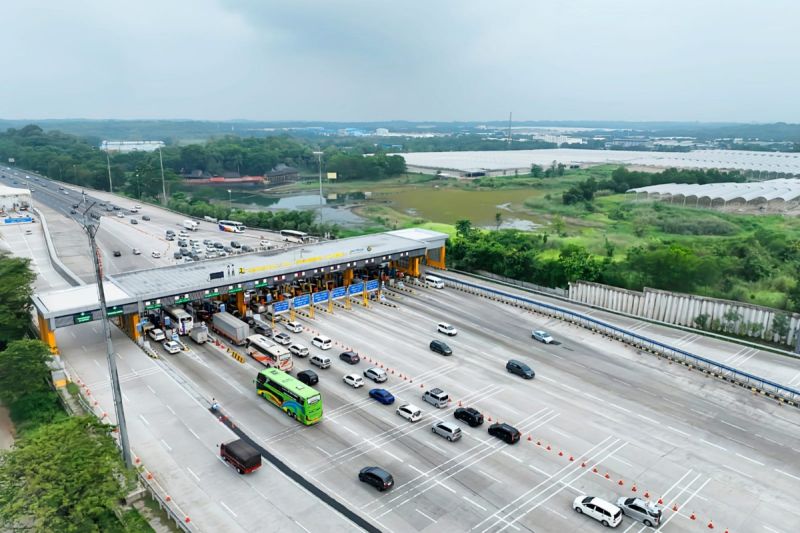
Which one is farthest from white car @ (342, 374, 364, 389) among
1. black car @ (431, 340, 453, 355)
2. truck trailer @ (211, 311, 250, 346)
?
truck trailer @ (211, 311, 250, 346)

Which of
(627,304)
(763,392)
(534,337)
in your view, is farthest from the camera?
(627,304)

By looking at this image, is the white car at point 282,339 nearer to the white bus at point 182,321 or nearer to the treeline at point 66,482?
the white bus at point 182,321

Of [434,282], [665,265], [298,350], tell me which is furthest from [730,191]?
[298,350]

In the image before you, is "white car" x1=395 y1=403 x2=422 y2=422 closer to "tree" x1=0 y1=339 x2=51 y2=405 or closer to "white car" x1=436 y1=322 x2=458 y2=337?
"white car" x1=436 y1=322 x2=458 y2=337

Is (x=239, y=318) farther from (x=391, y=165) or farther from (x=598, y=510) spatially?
(x=391, y=165)

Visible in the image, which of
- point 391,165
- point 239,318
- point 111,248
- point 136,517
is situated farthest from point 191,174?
point 136,517
